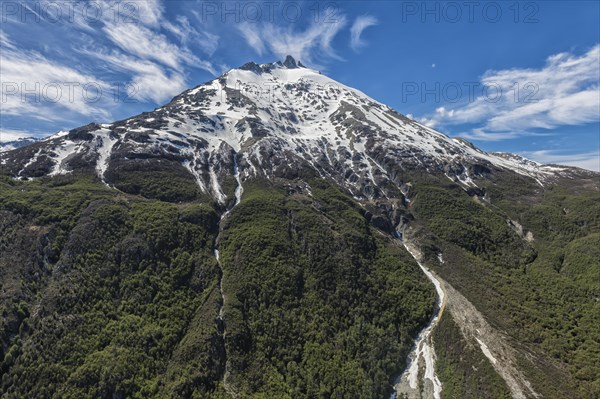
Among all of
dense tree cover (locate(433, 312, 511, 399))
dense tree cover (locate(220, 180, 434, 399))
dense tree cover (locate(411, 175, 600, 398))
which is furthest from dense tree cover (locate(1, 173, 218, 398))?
dense tree cover (locate(411, 175, 600, 398))

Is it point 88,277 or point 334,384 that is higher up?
point 88,277

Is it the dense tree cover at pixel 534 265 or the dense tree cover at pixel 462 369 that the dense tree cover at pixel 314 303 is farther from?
the dense tree cover at pixel 534 265

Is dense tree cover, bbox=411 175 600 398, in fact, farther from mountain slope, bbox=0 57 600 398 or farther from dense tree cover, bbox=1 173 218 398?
dense tree cover, bbox=1 173 218 398

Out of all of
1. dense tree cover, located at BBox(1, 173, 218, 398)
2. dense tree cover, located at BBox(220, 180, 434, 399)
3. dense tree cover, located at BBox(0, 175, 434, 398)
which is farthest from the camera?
dense tree cover, located at BBox(220, 180, 434, 399)

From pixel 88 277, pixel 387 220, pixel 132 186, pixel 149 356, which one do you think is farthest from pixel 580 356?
pixel 132 186

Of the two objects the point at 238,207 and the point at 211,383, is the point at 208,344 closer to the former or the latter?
the point at 211,383

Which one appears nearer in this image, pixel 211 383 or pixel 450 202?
pixel 211 383

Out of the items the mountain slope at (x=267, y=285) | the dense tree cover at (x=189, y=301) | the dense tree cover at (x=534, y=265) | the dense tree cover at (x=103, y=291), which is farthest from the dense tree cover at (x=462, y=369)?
the dense tree cover at (x=103, y=291)
